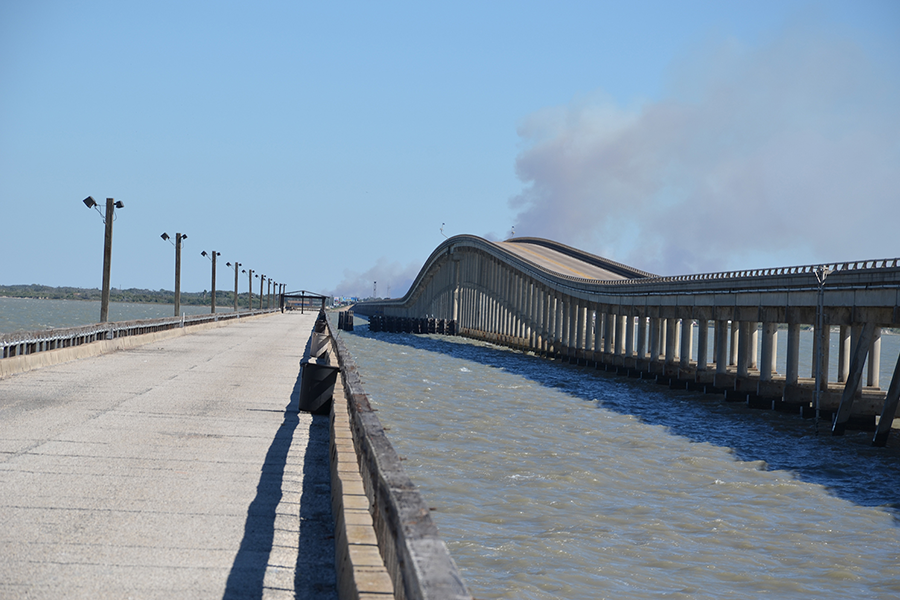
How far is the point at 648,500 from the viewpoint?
17.3m

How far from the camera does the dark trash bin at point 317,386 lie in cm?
1827

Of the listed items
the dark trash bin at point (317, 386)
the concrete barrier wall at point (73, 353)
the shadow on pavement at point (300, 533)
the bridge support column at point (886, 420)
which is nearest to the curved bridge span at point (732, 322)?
the bridge support column at point (886, 420)

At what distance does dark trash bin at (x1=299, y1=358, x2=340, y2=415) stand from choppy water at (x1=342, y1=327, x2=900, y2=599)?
2.57 metres

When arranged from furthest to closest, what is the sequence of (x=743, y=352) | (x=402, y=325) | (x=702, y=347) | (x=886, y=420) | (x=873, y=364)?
(x=402, y=325), (x=702, y=347), (x=743, y=352), (x=873, y=364), (x=886, y=420)

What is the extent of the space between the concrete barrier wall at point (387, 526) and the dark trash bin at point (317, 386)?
6.86m

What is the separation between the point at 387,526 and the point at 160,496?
17.4 feet

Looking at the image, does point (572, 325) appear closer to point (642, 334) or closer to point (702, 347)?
point (642, 334)

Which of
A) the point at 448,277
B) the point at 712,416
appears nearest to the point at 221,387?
the point at 712,416

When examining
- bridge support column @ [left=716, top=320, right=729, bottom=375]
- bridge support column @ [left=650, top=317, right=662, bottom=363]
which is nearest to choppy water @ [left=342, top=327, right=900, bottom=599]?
bridge support column @ [left=716, top=320, right=729, bottom=375]

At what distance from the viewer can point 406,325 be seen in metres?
121

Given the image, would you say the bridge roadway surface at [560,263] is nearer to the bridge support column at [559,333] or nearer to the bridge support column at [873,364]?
the bridge support column at [559,333]

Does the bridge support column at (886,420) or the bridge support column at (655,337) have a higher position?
the bridge support column at (655,337)

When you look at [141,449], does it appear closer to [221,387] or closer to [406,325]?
[221,387]

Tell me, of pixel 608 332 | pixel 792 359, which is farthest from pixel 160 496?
pixel 608 332
